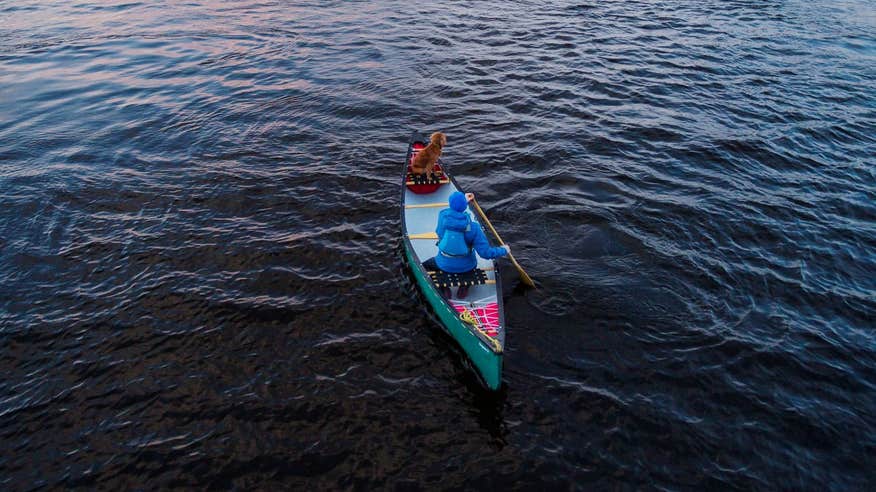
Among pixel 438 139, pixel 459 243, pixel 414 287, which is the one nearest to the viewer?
pixel 459 243

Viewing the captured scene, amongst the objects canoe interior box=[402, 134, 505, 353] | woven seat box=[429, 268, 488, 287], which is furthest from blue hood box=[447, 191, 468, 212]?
woven seat box=[429, 268, 488, 287]

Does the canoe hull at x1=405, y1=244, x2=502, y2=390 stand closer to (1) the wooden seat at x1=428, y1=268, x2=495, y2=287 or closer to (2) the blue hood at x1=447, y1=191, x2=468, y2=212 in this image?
(1) the wooden seat at x1=428, y1=268, x2=495, y2=287

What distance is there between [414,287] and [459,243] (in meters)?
2.06

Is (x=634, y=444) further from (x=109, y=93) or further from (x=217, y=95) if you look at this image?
(x=109, y=93)

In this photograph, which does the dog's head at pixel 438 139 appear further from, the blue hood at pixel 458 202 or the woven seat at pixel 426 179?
the blue hood at pixel 458 202

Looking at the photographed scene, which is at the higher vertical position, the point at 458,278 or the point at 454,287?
the point at 458,278

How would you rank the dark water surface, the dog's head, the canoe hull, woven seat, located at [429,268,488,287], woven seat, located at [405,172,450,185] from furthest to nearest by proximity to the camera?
woven seat, located at [405,172,450,185], the dog's head, woven seat, located at [429,268,488,287], the canoe hull, the dark water surface

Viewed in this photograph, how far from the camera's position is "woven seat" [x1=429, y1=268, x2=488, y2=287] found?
11648 millimetres

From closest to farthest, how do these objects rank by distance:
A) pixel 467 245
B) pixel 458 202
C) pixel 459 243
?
pixel 458 202 → pixel 459 243 → pixel 467 245

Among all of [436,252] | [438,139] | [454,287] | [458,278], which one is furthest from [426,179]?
[454,287]

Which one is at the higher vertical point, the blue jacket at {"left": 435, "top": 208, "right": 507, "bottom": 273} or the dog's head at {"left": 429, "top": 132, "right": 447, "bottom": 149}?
the dog's head at {"left": 429, "top": 132, "right": 447, "bottom": 149}

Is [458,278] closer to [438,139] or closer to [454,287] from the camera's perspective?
[454,287]

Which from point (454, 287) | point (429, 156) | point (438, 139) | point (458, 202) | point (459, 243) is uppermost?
point (438, 139)

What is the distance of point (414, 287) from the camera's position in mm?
12922
